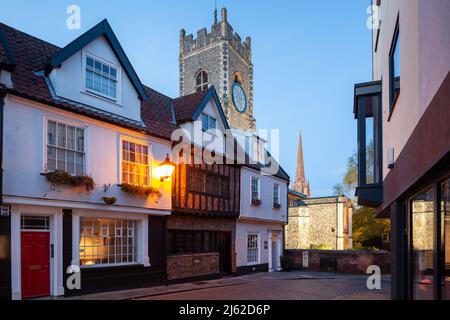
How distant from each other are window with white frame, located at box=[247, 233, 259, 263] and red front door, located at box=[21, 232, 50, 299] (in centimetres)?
1192

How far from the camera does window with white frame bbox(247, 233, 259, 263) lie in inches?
818

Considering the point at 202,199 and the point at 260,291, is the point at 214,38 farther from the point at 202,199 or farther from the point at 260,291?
the point at 260,291

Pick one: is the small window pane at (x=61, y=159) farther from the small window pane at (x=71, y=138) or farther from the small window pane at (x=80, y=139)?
the small window pane at (x=80, y=139)

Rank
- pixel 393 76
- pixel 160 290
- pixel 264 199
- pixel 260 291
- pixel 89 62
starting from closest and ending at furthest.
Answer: pixel 393 76 < pixel 89 62 < pixel 160 290 < pixel 260 291 < pixel 264 199

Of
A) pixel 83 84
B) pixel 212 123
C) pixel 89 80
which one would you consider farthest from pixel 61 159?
pixel 212 123

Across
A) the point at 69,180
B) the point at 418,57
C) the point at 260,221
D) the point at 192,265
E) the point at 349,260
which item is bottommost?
the point at 349,260

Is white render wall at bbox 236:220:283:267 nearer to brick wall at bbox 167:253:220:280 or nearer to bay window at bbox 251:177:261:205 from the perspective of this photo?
bay window at bbox 251:177:261:205

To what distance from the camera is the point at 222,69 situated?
1635 inches

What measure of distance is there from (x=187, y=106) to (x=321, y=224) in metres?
20.9

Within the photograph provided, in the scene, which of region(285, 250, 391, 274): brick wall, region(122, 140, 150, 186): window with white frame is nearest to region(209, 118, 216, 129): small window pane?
region(122, 140, 150, 186): window with white frame

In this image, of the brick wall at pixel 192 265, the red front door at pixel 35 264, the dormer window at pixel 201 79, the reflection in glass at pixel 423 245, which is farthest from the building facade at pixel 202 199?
the dormer window at pixel 201 79

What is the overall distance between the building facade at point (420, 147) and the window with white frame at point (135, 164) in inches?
309

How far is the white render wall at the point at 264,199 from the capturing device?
19920 mm
